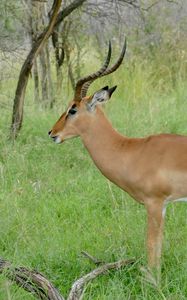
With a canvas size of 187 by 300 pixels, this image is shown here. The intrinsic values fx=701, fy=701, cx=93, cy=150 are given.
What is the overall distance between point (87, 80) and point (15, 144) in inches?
77.6

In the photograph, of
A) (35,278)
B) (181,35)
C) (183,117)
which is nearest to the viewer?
(35,278)

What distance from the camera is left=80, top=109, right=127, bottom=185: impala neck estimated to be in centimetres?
411

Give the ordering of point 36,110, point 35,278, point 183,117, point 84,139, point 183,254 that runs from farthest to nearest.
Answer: point 36,110, point 183,117, point 84,139, point 183,254, point 35,278

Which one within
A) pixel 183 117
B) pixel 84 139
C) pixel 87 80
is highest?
pixel 87 80

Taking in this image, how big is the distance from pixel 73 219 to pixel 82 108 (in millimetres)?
728

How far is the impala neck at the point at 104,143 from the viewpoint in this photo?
411 cm

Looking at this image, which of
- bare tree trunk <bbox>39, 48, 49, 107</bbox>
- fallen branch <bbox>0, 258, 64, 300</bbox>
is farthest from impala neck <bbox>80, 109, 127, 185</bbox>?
bare tree trunk <bbox>39, 48, 49, 107</bbox>

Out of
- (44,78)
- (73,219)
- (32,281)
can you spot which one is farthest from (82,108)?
(44,78)

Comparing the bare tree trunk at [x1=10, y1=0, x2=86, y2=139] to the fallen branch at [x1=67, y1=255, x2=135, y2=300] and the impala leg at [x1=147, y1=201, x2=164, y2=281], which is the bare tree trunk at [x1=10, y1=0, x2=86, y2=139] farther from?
the fallen branch at [x1=67, y1=255, x2=135, y2=300]

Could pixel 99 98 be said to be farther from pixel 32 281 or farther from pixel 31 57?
pixel 31 57

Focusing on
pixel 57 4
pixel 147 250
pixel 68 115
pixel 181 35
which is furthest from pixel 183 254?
pixel 181 35

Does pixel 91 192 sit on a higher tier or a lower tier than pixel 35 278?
lower

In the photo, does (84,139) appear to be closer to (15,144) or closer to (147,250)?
(147,250)

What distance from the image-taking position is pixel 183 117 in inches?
295
